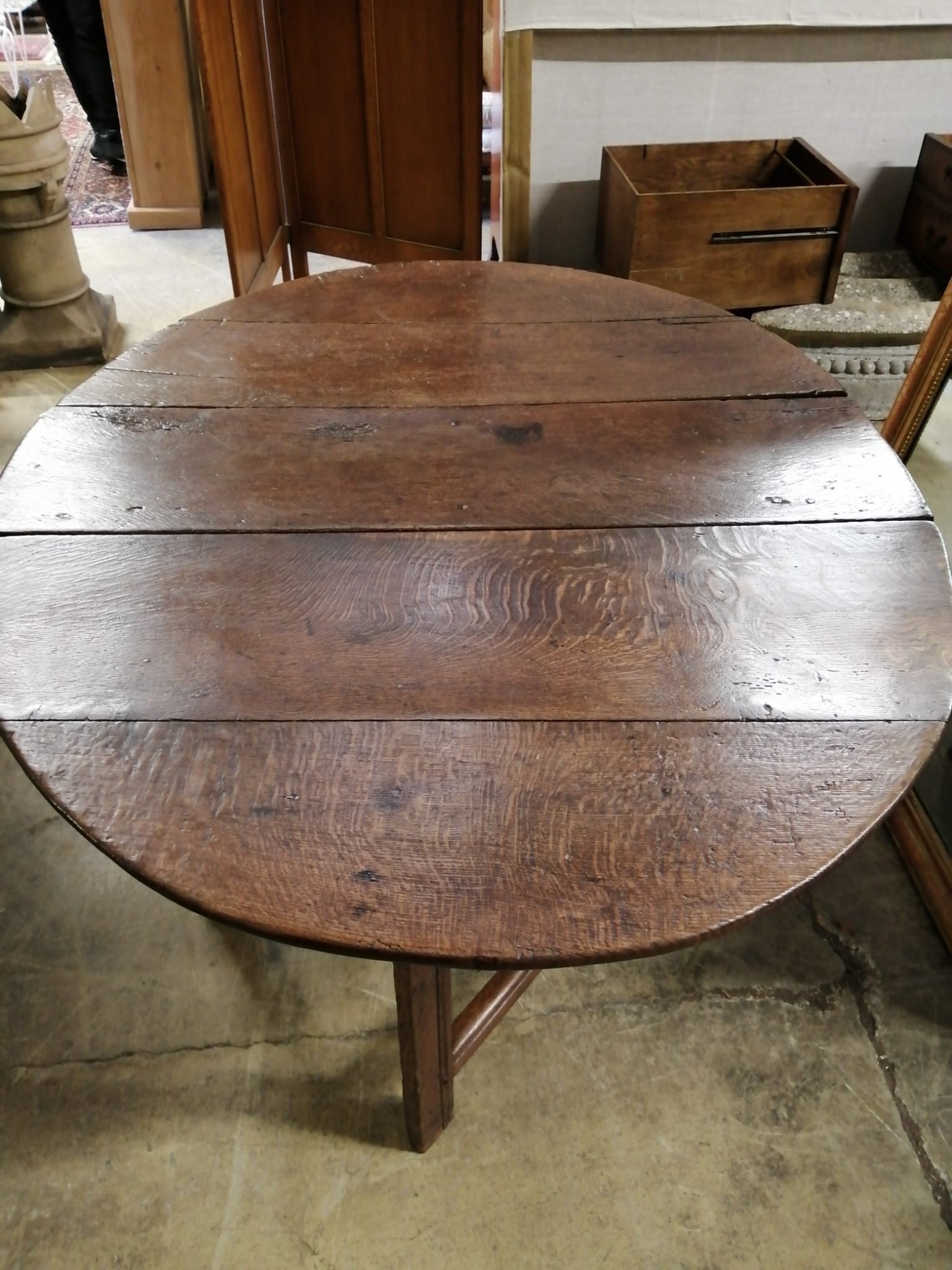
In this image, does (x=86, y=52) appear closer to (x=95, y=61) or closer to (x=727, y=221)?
(x=95, y=61)

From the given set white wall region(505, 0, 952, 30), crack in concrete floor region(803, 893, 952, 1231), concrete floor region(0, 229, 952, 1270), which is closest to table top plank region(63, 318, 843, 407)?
concrete floor region(0, 229, 952, 1270)

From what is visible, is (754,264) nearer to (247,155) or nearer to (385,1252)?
(247,155)

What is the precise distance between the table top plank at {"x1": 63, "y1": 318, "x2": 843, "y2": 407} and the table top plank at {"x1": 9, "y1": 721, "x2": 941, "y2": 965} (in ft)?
1.91

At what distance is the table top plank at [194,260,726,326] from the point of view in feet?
4.80

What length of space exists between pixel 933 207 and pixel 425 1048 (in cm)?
239

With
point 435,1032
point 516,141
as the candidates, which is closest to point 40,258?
point 516,141

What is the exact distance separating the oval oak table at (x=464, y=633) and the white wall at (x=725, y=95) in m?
1.22

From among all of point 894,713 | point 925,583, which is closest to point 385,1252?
point 894,713

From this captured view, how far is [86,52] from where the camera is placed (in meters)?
3.82

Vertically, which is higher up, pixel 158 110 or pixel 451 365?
pixel 451 365

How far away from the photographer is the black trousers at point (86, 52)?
3.70m

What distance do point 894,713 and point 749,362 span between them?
650mm

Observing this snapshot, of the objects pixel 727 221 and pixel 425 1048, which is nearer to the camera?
pixel 425 1048

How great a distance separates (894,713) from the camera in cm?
88
